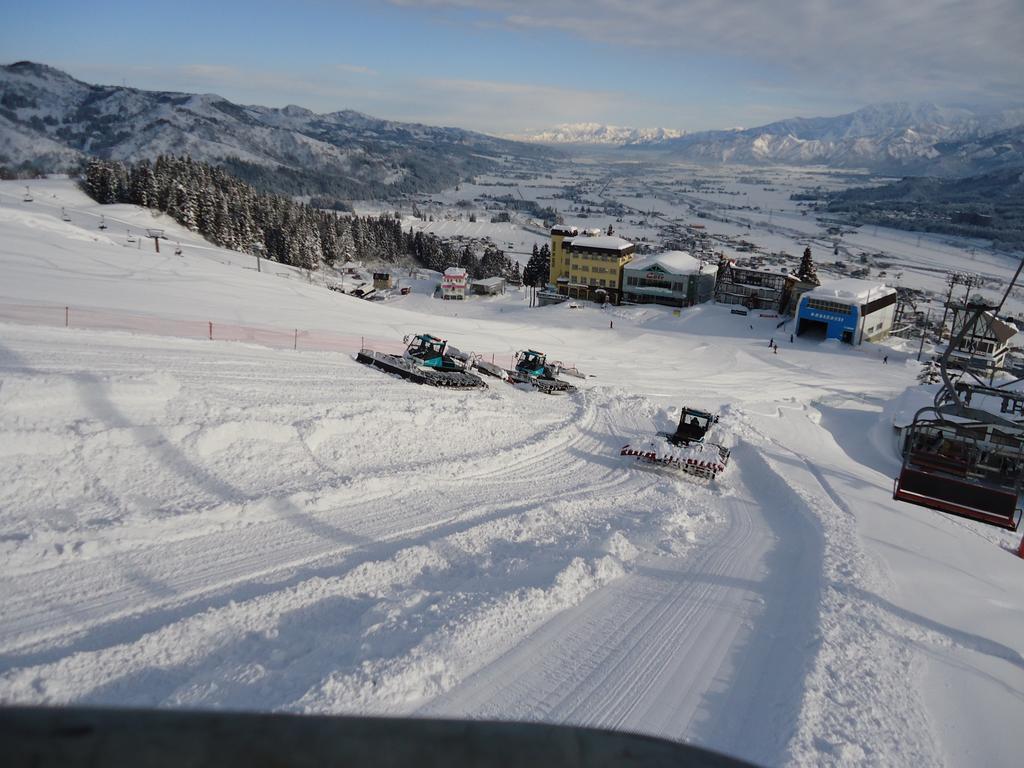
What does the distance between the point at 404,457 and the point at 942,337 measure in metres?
45.1

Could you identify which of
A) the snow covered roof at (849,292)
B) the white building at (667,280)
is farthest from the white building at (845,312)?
the white building at (667,280)

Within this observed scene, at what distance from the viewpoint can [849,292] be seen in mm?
39969

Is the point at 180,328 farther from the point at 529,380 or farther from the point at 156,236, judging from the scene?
the point at 156,236

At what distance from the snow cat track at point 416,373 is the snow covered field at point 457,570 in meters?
1.34

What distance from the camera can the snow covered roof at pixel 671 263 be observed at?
50438 millimetres

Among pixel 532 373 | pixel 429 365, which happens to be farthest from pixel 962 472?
pixel 429 365

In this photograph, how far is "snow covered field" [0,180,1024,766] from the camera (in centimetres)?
565

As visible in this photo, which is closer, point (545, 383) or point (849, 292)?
point (545, 383)

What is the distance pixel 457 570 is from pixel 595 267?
1959 inches

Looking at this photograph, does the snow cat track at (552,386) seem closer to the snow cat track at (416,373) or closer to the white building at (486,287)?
the snow cat track at (416,373)

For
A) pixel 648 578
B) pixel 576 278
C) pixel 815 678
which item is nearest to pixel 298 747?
pixel 815 678

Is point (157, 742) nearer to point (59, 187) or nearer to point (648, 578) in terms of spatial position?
point (648, 578)

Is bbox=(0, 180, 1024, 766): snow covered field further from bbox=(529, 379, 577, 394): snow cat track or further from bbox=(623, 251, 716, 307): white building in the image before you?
bbox=(623, 251, 716, 307): white building

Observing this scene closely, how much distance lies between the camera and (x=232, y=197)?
6006cm
